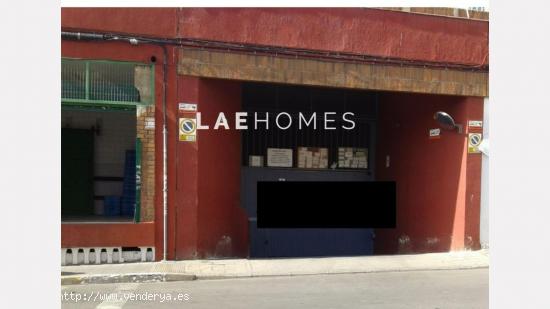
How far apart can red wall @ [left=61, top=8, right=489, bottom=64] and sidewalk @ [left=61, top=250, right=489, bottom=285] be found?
4084mm

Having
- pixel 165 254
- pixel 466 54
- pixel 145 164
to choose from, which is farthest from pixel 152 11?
pixel 466 54

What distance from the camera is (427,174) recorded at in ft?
32.4

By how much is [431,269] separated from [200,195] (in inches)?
177

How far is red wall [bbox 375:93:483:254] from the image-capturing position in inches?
352

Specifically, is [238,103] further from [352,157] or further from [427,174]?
[427,174]

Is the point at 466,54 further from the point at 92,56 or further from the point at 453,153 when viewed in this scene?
the point at 92,56

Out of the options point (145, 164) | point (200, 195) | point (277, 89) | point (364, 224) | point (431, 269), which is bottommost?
point (431, 269)

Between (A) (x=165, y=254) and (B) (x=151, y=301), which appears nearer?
(B) (x=151, y=301)

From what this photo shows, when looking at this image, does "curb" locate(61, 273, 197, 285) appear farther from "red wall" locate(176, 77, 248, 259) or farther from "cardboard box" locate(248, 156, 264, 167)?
"cardboard box" locate(248, 156, 264, 167)

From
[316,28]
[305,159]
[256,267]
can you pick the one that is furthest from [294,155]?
[256,267]

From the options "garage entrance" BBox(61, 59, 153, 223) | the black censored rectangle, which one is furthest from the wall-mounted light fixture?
"garage entrance" BBox(61, 59, 153, 223)

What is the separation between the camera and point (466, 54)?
905 cm

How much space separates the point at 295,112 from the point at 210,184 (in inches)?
129

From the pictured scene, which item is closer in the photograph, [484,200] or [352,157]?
[484,200]
